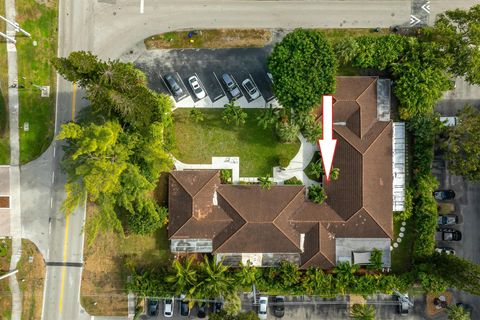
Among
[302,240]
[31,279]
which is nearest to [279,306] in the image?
[302,240]

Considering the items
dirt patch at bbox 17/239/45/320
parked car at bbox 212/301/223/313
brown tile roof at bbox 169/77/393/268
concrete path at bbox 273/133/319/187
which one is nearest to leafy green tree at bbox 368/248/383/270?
brown tile roof at bbox 169/77/393/268

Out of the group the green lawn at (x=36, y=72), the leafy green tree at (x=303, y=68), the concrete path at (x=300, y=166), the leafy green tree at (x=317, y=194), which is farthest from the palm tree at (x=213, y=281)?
the green lawn at (x=36, y=72)

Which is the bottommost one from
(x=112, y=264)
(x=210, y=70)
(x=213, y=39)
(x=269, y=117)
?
(x=112, y=264)

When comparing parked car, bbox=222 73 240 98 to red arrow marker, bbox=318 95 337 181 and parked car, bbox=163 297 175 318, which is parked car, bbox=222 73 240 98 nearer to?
red arrow marker, bbox=318 95 337 181

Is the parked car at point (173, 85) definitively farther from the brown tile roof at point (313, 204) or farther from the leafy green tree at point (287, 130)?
the leafy green tree at point (287, 130)

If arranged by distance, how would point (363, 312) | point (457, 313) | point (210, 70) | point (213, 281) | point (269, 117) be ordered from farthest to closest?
1. point (210, 70)
2. point (269, 117)
3. point (363, 312)
4. point (213, 281)
5. point (457, 313)

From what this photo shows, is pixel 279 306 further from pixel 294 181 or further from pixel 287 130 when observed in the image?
pixel 287 130
